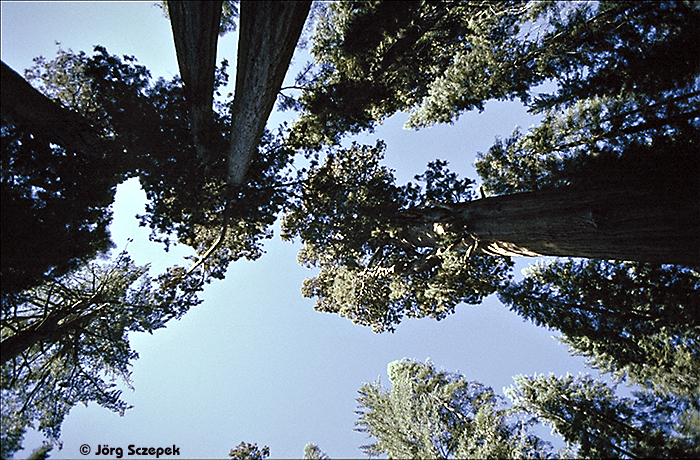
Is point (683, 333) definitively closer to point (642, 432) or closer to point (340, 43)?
point (642, 432)

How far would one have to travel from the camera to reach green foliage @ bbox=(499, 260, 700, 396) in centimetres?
536

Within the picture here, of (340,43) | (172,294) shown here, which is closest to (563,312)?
(340,43)

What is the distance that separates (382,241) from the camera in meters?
7.00

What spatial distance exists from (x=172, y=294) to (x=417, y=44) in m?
7.46

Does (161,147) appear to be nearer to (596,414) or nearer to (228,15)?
(228,15)

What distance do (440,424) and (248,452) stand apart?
196 inches

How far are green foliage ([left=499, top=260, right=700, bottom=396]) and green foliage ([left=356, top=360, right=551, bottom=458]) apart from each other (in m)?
2.46

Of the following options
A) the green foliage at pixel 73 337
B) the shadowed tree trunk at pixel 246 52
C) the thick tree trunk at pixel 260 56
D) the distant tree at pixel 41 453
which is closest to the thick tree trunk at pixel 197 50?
the shadowed tree trunk at pixel 246 52

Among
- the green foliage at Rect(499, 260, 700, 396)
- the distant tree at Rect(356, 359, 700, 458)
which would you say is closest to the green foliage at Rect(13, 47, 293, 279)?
the distant tree at Rect(356, 359, 700, 458)

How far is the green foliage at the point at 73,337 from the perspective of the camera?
4906 mm

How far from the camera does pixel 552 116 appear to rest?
22.2ft

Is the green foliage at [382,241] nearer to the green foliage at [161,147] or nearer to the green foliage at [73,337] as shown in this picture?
the green foliage at [161,147]

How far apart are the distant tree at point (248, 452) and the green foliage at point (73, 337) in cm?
292

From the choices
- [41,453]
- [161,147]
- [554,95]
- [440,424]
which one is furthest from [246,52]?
[41,453]
